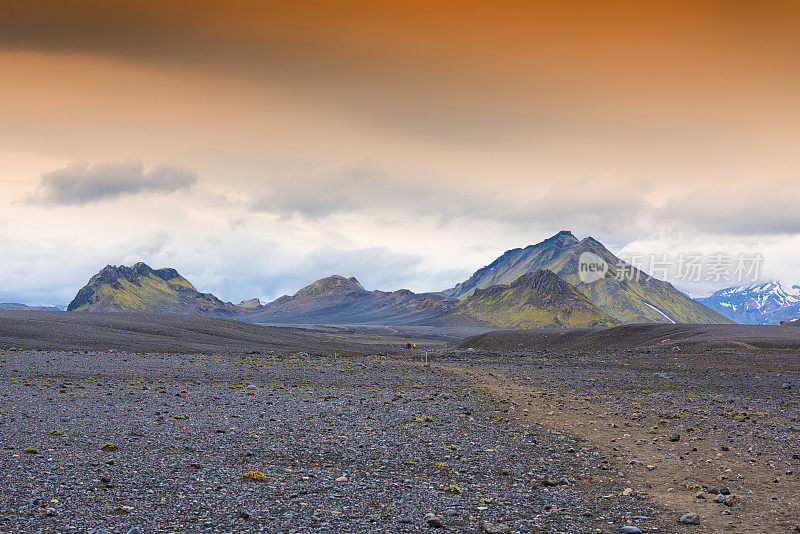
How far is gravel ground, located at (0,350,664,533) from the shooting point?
425 inches

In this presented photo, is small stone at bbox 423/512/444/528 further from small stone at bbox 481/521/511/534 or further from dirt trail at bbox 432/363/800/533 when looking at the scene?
dirt trail at bbox 432/363/800/533

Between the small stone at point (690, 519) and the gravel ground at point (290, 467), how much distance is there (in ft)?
1.53

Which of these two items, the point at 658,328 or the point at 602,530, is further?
the point at 658,328

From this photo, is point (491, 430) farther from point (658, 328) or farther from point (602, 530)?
point (658, 328)

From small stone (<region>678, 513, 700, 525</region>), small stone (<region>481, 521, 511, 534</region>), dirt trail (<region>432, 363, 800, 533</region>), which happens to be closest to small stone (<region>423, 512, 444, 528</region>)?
small stone (<region>481, 521, 511, 534</region>)

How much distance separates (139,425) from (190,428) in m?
1.80

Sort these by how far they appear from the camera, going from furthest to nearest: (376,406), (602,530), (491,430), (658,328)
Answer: (658,328)
(376,406)
(491,430)
(602,530)

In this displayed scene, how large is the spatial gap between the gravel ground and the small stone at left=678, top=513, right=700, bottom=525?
1.53 ft

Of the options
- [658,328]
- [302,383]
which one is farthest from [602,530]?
[658,328]

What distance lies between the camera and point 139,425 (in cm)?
1934

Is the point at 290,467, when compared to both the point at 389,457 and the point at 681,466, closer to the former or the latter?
the point at 389,457

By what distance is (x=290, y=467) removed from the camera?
579 inches

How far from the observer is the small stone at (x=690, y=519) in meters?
10.8

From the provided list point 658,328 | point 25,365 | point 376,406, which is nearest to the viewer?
point 376,406
